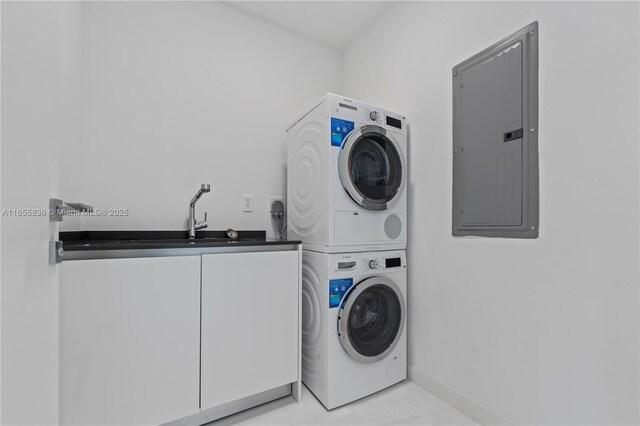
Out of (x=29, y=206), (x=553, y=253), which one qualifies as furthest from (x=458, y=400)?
(x=29, y=206)

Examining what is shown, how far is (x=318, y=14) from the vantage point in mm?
2217

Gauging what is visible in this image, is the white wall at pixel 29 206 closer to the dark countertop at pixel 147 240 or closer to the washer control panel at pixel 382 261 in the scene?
the dark countertop at pixel 147 240

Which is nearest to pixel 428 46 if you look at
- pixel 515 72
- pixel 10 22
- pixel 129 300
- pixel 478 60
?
pixel 478 60

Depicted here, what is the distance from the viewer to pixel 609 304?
1.07m

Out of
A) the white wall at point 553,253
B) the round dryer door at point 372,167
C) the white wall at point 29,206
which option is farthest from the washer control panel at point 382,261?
the white wall at point 29,206

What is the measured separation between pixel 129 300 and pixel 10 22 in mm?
976

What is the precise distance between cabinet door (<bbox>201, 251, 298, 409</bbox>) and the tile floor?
0.51 ft

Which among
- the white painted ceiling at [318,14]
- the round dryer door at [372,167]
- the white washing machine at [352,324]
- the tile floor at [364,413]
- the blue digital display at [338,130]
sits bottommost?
the tile floor at [364,413]

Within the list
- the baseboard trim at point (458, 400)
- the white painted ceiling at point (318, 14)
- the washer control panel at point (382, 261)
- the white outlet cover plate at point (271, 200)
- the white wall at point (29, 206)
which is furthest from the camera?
the white outlet cover plate at point (271, 200)

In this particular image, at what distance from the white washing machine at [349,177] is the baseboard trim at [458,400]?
0.81 meters

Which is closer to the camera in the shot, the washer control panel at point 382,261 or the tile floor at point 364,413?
the tile floor at point 364,413

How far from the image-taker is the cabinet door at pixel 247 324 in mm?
1379

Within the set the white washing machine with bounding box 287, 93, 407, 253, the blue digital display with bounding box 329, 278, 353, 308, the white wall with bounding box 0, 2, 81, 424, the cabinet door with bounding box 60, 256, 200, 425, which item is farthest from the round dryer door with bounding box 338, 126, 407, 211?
the white wall with bounding box 0, 2, 81, 424

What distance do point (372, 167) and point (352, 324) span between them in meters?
0.93
